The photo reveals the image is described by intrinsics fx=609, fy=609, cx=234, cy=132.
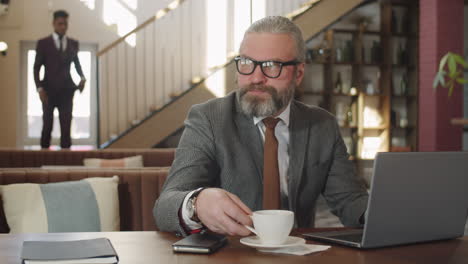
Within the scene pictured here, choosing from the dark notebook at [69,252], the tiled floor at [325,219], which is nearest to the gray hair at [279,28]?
the dark notebook at [69,252]

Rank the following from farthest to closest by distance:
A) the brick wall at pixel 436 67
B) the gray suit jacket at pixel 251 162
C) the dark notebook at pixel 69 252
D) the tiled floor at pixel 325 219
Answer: the brick wall at pixel 436 67 → the tiled floor at pixel 325 219 → the gray suit jacket at pixel 251 162 → the dark notebook at pixel 69 252

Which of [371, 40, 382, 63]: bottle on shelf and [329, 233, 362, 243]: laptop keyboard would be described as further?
[371, 40, 382, 63]: bottle on shelf

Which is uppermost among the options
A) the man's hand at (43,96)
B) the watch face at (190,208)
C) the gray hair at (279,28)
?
the man's hand at (43,96)

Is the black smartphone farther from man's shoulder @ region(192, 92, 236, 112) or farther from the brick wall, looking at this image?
the brick wall

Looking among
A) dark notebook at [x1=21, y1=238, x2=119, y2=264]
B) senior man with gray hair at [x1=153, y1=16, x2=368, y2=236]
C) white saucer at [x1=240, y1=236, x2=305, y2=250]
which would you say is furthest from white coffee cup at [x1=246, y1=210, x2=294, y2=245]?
senior man with gray hair at [x1=153, y1=16, x2=368, y2=236]

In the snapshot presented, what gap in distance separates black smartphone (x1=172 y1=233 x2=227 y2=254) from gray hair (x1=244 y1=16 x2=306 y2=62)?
78 cm

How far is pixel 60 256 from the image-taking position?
1.13 m

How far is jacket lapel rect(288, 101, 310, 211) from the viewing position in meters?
1.92

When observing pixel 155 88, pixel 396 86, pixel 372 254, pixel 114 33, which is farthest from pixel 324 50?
pixel 372 254

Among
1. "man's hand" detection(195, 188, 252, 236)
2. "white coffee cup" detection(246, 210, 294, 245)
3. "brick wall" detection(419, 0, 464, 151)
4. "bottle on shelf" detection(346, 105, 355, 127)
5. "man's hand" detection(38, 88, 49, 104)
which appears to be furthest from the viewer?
"bottle on shelf" detection(346, 105, 355, 127)

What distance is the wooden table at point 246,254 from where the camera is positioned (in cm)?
119

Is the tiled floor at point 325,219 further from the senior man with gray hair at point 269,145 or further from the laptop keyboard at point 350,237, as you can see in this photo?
the laptop keyboard at point 350,237

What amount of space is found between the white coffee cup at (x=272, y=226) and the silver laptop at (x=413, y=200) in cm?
17

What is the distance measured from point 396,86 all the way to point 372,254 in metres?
8.29
